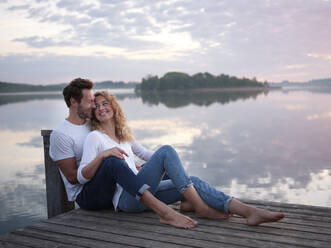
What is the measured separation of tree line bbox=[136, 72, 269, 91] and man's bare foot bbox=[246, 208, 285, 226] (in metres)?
73.1

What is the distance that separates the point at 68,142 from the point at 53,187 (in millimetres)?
570

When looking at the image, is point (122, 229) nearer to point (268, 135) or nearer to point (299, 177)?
point (299, 177)

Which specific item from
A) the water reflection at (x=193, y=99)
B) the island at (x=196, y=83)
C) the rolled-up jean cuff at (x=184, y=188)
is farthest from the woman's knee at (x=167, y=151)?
the island at (x=196, y=83)

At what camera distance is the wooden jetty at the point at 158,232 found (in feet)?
7.57

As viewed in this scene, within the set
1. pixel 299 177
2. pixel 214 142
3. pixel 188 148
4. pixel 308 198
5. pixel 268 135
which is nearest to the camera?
pixel 308 198

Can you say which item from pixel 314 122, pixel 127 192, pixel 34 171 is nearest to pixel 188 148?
pixel 34 171

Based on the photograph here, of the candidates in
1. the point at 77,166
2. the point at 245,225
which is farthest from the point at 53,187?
the point at 245,225

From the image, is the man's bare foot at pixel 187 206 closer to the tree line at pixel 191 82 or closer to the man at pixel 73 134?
the man at pixel 73 134

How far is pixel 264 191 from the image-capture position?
18.7ft

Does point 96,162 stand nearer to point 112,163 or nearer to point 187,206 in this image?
Result: point 112,163

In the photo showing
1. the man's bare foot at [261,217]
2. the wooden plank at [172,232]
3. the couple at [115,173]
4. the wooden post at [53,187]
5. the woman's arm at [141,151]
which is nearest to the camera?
the wooden plank at [172,232]

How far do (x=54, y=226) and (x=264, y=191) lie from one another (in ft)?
13.0

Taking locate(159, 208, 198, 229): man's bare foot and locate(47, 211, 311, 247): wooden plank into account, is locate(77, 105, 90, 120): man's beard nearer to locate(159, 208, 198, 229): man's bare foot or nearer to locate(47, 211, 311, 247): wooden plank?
locate(47, 211, 311, 247): wooden plank

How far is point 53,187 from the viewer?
A: 10.2ft
